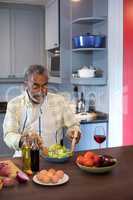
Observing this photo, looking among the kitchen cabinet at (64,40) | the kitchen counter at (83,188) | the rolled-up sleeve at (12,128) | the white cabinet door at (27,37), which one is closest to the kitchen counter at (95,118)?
the kitchen cabinet at (64,40)

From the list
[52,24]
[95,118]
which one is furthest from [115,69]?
[52,24]

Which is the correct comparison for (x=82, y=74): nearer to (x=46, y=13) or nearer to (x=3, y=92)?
(x=46, y=13)

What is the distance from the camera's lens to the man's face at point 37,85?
2.21m

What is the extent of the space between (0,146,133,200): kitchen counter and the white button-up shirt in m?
0.65

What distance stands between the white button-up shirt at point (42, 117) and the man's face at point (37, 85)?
0.36ft

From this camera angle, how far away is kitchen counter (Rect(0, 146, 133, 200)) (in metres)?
1.40

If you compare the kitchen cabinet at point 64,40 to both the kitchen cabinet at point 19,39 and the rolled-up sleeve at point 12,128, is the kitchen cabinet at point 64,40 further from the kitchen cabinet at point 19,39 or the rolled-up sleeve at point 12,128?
the rolled-up sleeve at point 12,128

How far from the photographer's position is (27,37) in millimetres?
4527

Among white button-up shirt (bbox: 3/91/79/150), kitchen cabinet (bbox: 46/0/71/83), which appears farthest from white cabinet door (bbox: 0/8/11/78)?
white button-up shirt (bbox: 3/91/79/150)

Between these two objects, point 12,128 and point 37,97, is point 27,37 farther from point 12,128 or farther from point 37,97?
point 12,128

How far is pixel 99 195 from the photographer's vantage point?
142cm

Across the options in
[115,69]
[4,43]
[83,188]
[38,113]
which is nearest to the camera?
[83,188]

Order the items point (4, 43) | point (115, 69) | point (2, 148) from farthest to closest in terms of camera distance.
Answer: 1. point (4, 43)
2. point (2, 148)
3. point (115, 69)

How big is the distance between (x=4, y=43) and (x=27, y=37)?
346 millimetres
